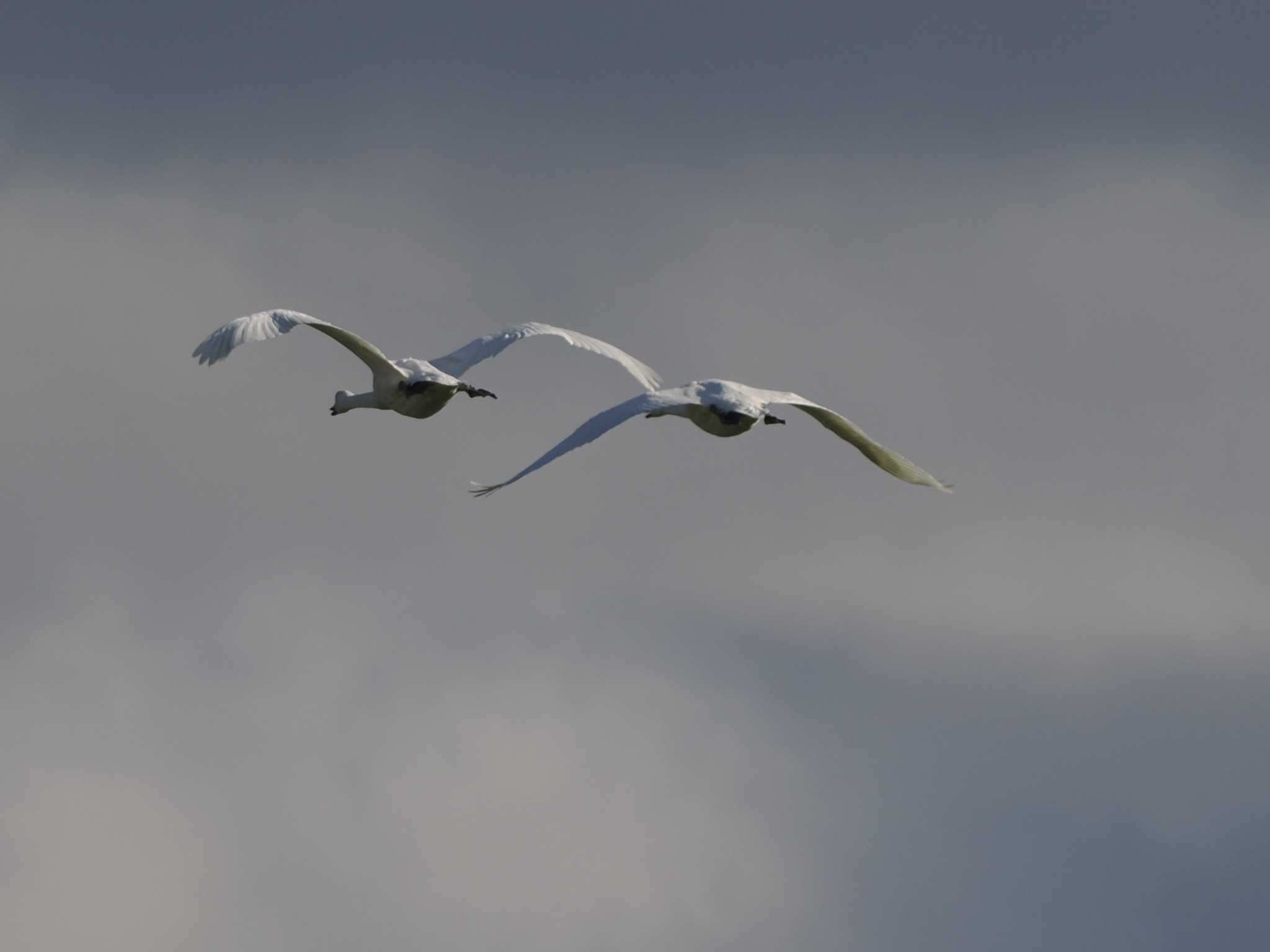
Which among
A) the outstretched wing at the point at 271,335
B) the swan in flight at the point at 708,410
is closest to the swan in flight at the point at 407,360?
the outstretched wing at the point at 271,335

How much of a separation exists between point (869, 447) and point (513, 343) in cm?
1134

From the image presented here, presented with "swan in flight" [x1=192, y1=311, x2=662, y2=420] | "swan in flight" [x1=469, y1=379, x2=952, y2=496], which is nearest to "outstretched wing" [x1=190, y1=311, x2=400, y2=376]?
"swan in flight" [x1=192, y1=311, x2=662, y2=420]

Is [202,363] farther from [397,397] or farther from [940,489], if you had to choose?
[940,489]

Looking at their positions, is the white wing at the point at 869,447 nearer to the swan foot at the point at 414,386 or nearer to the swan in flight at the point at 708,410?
the swan in flight at the point at 708,410

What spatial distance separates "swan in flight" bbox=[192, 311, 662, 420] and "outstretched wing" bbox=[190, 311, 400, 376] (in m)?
0.01

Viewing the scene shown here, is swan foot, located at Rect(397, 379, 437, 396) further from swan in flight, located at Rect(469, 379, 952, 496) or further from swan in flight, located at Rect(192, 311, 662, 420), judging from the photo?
swan in flight, located at Rect(469, 379, 952, 496)

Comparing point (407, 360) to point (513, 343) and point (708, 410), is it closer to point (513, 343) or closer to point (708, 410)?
point (513, 343)

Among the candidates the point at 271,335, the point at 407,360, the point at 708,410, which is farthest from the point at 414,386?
the point at 708,410

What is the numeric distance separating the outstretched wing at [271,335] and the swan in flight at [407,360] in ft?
0.05

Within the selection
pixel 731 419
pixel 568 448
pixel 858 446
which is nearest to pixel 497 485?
pixel 568 448

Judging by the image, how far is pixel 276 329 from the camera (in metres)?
67.4

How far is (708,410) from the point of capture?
64250mm

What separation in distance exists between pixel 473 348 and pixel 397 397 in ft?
11.1

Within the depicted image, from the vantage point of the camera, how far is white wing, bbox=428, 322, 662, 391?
236ft
